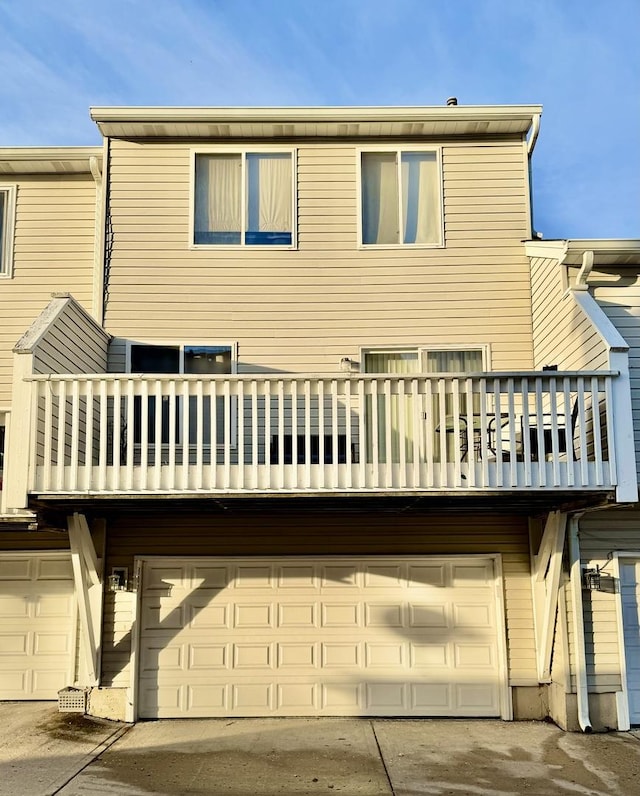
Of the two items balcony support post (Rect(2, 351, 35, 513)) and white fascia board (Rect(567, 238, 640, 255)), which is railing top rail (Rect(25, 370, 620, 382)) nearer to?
balcony support post (Rect(2, 351, 35, 513))

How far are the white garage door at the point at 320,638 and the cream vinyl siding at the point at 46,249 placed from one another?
3.60m

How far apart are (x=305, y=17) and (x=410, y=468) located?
12687 mm

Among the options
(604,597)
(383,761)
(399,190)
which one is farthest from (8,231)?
(604,597)

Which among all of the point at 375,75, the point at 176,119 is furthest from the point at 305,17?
the point at 176,119

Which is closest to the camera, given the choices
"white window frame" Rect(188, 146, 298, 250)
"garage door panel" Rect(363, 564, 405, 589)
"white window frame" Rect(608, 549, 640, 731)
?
"white window frame" Rect(608, 549, 640, 731)

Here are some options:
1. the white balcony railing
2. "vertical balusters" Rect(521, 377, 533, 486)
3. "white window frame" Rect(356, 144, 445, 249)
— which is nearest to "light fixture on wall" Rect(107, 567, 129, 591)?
the white balcony railing

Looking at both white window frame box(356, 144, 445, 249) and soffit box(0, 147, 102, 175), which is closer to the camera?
white window frame box(356, 144, 445, 249)

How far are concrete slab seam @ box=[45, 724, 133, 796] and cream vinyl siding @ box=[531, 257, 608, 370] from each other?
6032mm

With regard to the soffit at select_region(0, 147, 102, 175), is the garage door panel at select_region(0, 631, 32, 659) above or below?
below

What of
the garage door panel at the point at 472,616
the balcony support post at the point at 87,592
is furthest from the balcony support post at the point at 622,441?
the balcony support post at the point at 87,592

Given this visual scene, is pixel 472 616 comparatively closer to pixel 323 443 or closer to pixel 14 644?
pixel 323 443

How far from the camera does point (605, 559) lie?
8188 mm

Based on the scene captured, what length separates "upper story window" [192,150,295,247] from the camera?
9.38m

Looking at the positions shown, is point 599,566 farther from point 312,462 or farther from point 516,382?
point 312,462
